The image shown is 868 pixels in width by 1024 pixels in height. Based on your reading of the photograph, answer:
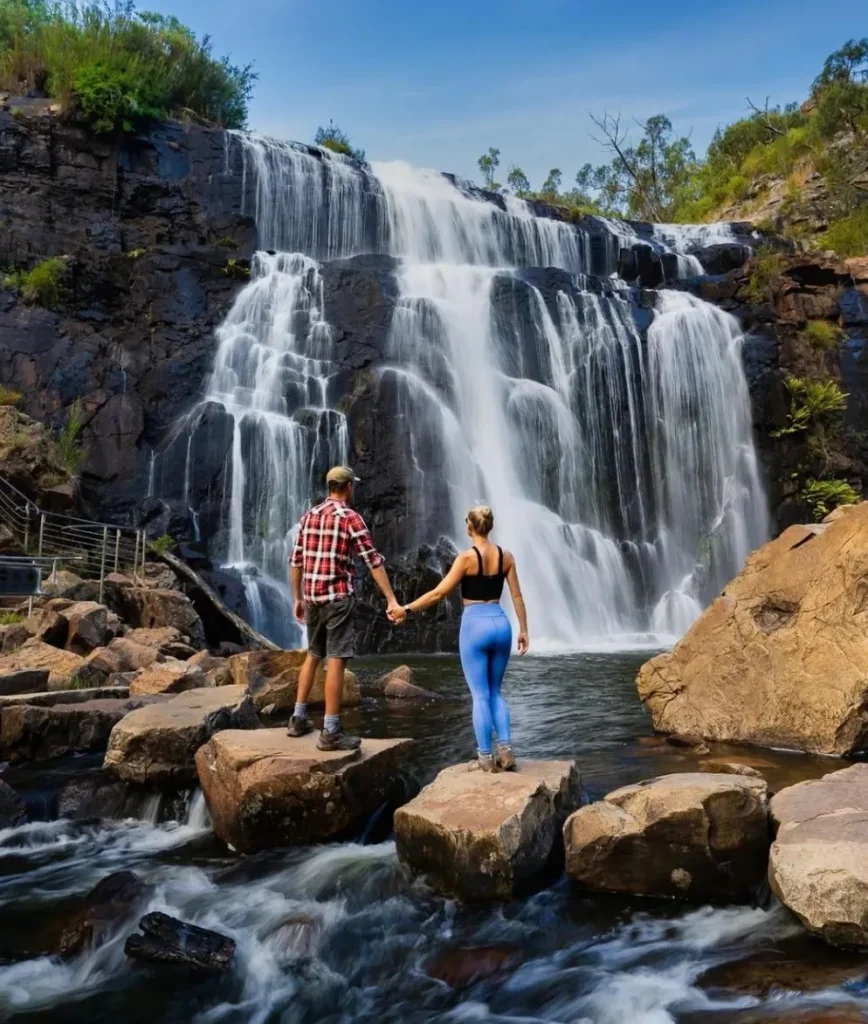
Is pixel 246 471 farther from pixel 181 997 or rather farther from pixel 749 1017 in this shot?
pixel 749 1017

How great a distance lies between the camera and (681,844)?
4117mm

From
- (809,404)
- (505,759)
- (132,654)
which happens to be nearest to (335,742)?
(505,759)

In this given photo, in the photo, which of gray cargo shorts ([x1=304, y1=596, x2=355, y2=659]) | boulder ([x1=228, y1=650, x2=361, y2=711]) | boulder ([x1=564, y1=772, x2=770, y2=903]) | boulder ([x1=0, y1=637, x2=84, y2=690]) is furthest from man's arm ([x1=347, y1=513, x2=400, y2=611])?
boulder ([x1=0, y1=637, x2=84, y2=690])

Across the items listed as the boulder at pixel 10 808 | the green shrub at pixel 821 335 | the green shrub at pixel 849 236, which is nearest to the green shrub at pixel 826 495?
the green shrub at pixel 821 335

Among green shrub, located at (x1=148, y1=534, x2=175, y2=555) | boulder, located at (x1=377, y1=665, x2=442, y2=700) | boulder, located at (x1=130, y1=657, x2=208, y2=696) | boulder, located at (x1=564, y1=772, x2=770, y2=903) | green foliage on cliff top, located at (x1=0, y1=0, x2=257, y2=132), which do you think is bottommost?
boulder, located at (x1=377, y1=665, x2=442, y2=700)

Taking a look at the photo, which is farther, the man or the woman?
the man

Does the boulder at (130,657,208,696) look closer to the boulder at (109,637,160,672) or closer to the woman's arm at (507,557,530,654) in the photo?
the boulder at (109,637,160,672)

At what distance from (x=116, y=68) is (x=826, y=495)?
84.6 feet

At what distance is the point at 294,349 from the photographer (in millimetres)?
20641

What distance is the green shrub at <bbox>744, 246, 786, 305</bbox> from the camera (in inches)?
992

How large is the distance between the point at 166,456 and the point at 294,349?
4696mm

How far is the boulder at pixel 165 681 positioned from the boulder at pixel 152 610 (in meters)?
3.52

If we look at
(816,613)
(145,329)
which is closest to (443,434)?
(145,329)

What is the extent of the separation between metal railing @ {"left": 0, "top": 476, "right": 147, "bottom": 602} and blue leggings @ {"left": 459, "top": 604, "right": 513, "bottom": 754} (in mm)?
10046
